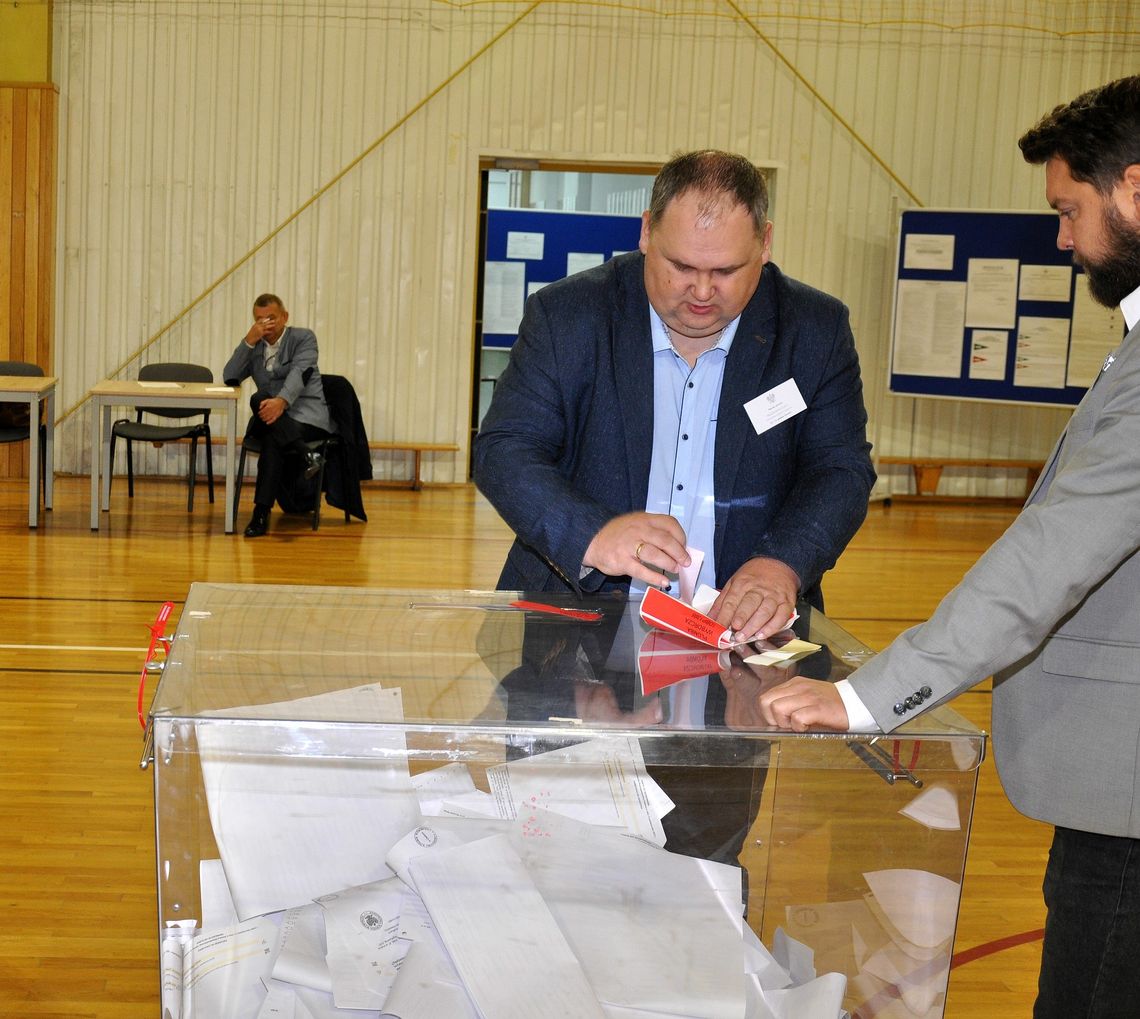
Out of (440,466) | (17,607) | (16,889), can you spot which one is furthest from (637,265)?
(440,466)

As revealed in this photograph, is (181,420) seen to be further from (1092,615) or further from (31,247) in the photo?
(1092,615)

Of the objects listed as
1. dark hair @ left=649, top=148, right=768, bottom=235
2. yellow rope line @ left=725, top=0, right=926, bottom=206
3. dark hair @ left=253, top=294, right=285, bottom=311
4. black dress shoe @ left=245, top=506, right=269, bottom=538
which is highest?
yellow rope line @ left=725, top=0, right=926, bottom=206

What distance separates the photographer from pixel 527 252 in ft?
→ 31.9

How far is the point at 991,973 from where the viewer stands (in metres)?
2.58

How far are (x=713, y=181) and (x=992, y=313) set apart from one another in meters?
7.58

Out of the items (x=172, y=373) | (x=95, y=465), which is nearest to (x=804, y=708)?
(x=95, y=465)

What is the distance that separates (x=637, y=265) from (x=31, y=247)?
794 cm

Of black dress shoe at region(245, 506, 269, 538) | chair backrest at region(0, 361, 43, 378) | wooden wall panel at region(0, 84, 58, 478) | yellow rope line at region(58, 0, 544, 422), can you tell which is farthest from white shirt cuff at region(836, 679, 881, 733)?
wooden wall panel at region(0, 84, 58, 478)

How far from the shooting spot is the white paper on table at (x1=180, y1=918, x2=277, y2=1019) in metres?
1.14

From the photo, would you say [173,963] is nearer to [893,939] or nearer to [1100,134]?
[893,939]

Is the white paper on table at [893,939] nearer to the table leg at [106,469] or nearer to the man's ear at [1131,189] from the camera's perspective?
the man's ear at [1131,189]

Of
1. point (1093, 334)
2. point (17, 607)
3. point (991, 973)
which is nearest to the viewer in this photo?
point (991, 973)

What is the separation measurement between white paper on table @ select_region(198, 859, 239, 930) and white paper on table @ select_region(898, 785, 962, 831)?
628 millimetres

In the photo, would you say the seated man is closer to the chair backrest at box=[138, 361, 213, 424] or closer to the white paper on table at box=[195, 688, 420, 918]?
the chair backrest at box=[138, 361, 213, 424]
